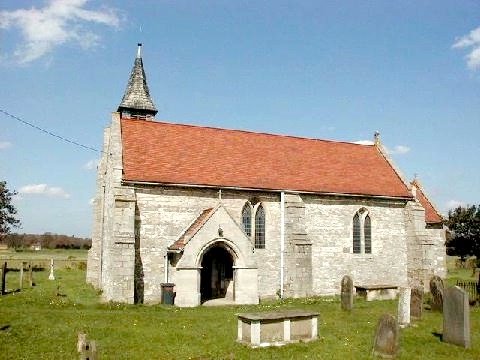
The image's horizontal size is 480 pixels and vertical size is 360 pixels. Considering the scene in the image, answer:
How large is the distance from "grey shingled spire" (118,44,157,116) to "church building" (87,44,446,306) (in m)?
0.24

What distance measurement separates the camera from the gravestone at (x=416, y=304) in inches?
707

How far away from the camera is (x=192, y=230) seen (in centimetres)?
2234

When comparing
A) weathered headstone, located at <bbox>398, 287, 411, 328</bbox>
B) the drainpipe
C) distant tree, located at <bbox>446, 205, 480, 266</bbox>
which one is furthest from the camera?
distant tree, located at <bbox>446, 205, 480, 266</bbox>

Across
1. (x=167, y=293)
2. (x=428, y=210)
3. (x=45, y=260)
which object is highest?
(x=428, y=210)

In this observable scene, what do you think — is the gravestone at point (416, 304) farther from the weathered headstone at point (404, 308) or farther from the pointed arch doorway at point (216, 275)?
the pointed arch doorway at point (216, 275)

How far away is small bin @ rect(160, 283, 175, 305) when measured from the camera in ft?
69.3

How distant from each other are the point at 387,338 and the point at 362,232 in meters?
15.5

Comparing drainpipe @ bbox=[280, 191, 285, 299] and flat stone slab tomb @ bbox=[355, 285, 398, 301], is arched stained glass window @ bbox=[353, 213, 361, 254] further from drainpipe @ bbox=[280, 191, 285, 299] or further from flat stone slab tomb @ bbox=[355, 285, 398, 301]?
drainpipe @ bbox=[280, 191, 285, 299]

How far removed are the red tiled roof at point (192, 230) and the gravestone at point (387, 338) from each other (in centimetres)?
1089

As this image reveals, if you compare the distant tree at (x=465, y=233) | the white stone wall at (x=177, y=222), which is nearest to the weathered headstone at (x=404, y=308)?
the white stone wall at (x=177, y=222)

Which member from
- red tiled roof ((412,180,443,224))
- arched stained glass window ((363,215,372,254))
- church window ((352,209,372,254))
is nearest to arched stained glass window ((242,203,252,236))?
church window ((352,209,372,254))

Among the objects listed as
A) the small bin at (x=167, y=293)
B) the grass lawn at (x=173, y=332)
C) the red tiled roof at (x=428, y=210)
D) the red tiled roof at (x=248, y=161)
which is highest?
the red tiled roof at (x=248, y=161)

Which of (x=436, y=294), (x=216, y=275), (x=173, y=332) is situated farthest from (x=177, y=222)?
(x=436, y=294)

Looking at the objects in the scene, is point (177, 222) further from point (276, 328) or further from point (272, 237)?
point (276, 328)
